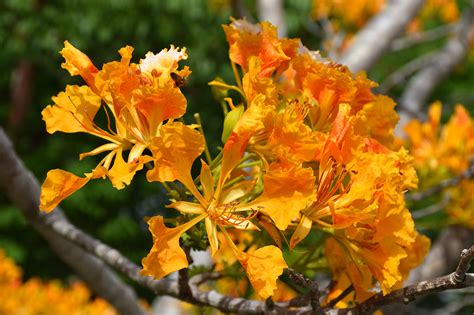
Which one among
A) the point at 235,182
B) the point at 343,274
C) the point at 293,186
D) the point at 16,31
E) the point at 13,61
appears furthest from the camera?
the point at 13,61

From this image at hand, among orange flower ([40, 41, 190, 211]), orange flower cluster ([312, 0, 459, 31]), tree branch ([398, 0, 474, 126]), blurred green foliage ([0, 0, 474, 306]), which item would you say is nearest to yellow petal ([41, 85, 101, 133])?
orange flower ([40, 41, 190, 211])

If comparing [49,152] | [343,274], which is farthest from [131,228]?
[343,274]

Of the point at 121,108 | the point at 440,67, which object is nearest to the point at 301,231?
the point at 121,108

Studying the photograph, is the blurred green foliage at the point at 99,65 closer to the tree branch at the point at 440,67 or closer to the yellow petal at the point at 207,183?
the tree branch at the point at 440,67

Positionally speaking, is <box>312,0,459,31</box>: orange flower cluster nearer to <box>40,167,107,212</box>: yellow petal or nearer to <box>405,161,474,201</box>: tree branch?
<box>405,161,474,201</box>: tree branch

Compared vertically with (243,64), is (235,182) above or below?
below

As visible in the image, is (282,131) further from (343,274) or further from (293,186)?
(343,274)
